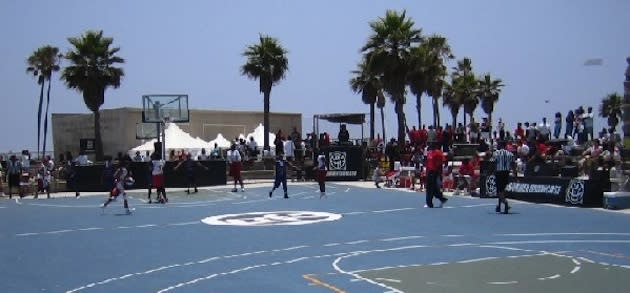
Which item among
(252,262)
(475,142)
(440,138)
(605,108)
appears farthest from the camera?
(605,108)

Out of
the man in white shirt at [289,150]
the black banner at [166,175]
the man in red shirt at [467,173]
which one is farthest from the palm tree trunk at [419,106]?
the man in red shirt at [467,173]

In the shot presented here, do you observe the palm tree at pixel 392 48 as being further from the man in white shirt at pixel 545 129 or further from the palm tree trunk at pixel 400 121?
the man in white shirt at pixel 545 129

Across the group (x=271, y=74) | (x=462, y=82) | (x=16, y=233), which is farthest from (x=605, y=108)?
(x=16, y=233)

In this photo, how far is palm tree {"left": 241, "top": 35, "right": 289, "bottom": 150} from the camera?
157ft

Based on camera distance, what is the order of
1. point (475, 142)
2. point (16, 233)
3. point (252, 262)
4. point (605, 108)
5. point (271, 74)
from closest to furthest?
point (252, 262) → point (16, 233) → point (475, 142) → point (271, 74) → point (605, 108)

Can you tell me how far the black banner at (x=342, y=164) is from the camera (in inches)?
1326

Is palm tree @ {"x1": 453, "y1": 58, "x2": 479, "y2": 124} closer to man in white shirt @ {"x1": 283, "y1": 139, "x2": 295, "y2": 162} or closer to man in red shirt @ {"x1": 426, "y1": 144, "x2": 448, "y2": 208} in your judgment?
man in white shirt @ {"x1": 283, "y1": 139, "x2": 295, "y2": 162}

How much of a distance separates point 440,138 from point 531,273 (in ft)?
82.1

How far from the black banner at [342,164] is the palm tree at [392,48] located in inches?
331

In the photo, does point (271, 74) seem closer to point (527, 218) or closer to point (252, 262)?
point (527, 218)

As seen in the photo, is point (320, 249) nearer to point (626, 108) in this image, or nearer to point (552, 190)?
point (552, 190)

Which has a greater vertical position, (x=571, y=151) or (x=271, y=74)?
(x=271, y=74)

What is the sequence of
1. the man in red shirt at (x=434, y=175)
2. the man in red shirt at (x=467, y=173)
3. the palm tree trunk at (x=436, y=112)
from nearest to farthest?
1. the man in red shirt at (x=434, y=175)
2. the man in red shirt at (x=467, y=173)
3. the palm tree trunk at (x=436, y=112)

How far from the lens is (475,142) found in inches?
1467
